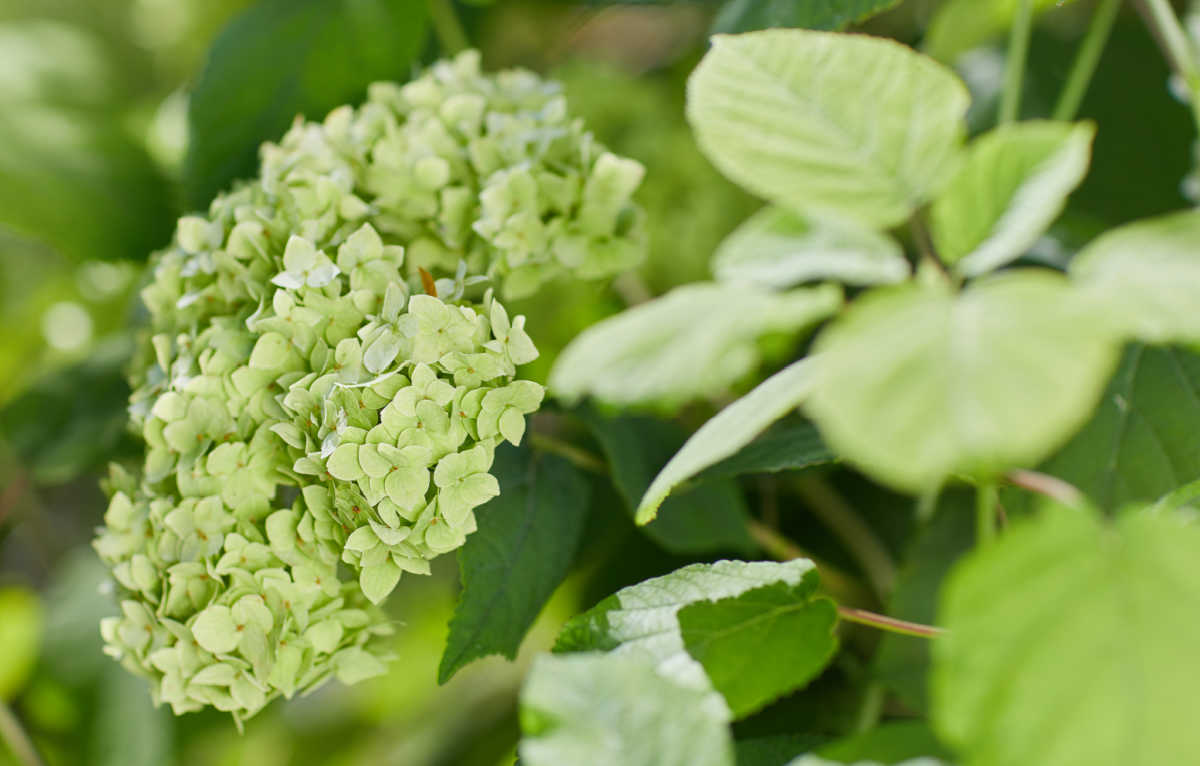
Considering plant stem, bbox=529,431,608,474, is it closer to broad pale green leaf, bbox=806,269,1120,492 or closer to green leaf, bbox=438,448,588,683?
green leaf, bbox=438,448,588,683

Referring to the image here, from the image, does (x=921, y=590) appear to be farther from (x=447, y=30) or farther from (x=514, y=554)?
(x=447, y=30)

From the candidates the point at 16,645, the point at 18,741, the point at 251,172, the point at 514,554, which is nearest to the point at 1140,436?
the point at 514,554

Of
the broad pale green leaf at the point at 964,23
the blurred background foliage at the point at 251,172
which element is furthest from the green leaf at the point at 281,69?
the broad pale green leaf at the point at 964,23

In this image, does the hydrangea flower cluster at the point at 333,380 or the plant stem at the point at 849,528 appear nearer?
the hydrangea flower cluster at the point at 333,380

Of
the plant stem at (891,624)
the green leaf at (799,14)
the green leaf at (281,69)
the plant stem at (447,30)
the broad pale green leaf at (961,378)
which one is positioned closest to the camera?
the broad pale green leaf at (961,378)

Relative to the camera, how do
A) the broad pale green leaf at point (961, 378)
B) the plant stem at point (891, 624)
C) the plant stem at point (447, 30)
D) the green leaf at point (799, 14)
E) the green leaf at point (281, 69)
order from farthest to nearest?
the plant stem at point (447, 30) → the green leaf at point (281, 69) → the green leaf at point (799, 14) → the plant stem at point (891, 624) → the broad pale green leaf at point (961, 378)

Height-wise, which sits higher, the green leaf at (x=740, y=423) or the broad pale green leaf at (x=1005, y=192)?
the broad pale green leaf at (x=1005, y=192)

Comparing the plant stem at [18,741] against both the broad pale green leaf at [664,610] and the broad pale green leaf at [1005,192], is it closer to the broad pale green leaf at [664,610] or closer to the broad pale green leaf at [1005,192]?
the broad pale green leaf at [664,610]
